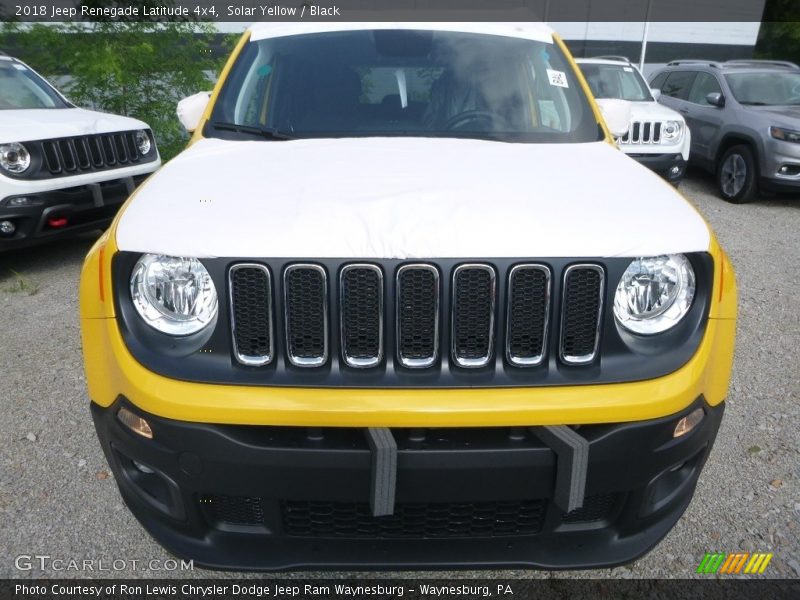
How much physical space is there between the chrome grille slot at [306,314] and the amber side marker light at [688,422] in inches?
38.4

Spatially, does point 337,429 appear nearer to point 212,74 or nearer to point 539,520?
point 539,520

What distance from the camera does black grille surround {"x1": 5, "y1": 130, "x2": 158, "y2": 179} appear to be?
5.15 meters

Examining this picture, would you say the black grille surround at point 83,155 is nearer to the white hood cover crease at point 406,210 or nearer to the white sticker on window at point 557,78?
the white hood cover crease at point 406,210

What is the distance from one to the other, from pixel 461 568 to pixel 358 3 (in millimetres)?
7969

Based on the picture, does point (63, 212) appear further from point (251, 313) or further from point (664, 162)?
point (664, 162)

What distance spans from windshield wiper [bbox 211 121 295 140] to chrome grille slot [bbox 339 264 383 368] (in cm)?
119

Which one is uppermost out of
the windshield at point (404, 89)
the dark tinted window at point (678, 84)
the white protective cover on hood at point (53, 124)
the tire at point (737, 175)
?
the windshield at point (404, 89)

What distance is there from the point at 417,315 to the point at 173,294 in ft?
2.14

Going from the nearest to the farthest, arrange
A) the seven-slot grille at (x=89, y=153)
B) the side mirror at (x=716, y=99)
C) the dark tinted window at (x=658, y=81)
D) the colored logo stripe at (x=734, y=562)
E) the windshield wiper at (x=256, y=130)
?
1. the colored logo stripe at (x=734, y=562)
2. the windshield wiper at (x=256, y=130)
3. the seven-slot grille at (x=89, y=153)
4. the side mirror at (x=716, y=99)
5. the dark tinted window at (x=658, y=81)

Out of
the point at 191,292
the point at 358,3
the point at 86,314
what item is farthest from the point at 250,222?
the point at 358,3

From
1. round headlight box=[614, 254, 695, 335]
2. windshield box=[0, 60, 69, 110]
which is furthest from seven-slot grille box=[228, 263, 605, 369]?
windshield box=[0, 60, 69, 110]

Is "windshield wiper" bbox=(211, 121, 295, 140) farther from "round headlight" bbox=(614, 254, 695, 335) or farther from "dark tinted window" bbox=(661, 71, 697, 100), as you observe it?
"dark tinted window" bbox=(661, 71, 697, 100)

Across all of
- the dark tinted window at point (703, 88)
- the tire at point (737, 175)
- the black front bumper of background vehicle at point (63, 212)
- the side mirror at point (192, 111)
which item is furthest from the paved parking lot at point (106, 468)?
the dark tinted window at point (703, 88)

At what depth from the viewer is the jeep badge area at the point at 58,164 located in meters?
5.04
